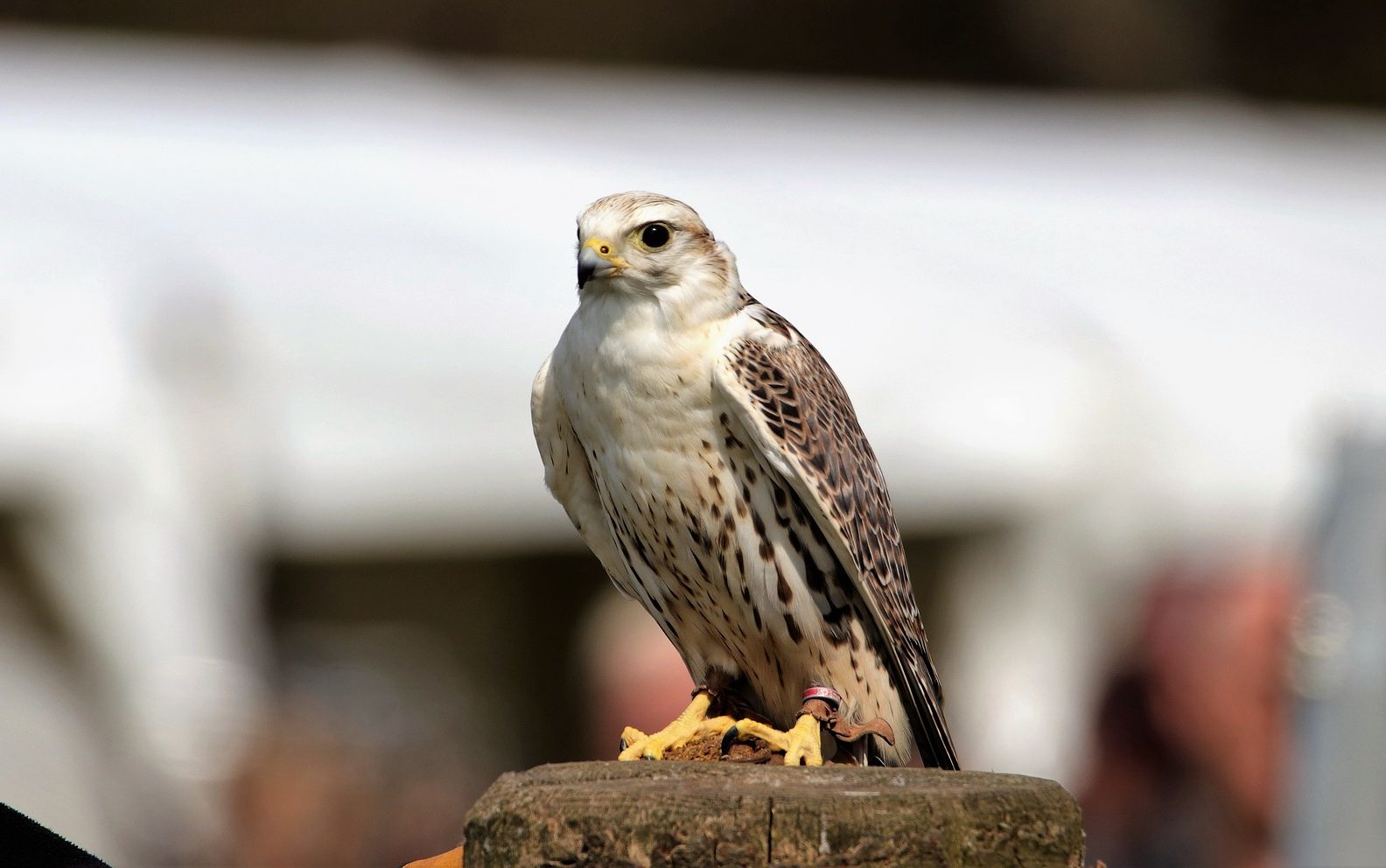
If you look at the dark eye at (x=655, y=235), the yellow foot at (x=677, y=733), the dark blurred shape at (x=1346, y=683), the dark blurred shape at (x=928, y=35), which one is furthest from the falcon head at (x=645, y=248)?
the dark blurred shape at (x=928, y=35)

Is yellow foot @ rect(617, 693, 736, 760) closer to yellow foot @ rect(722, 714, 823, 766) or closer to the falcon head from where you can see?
yellow foot @ rect(722, 714, 823, 766)

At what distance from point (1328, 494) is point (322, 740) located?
4615mm

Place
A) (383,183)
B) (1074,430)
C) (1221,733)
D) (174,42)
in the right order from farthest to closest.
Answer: (174,42), (383,183), (1074,430), (1221,733)

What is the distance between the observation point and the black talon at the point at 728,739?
284 centimetres

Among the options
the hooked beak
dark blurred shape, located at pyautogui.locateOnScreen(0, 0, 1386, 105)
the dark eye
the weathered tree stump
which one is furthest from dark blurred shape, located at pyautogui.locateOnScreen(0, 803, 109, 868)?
dark blurred shape, located at pyautogui.locateOnScreen(0, 0, 1386, 105)

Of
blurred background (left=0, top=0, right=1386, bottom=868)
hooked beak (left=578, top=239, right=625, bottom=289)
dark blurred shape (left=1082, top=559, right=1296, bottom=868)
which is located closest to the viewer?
hooked beak (left=578, top=239, right=625, bottom=289)

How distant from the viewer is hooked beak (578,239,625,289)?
298cm

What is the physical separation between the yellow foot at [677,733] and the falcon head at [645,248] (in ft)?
2.49

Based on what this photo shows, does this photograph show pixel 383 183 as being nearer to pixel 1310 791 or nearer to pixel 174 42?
pixel 174 42

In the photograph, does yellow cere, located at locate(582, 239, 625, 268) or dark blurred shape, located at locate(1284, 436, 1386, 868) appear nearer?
yellow cere, located at locate(582, 239, 625, 268)

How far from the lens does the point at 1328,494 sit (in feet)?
18.1

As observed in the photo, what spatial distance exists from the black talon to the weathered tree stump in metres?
0.77

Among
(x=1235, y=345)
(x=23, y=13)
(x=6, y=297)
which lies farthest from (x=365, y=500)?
(x=23, y=13)

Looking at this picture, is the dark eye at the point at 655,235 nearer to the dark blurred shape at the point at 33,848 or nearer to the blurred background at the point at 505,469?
the dark blurred shape at the point at 33,848
